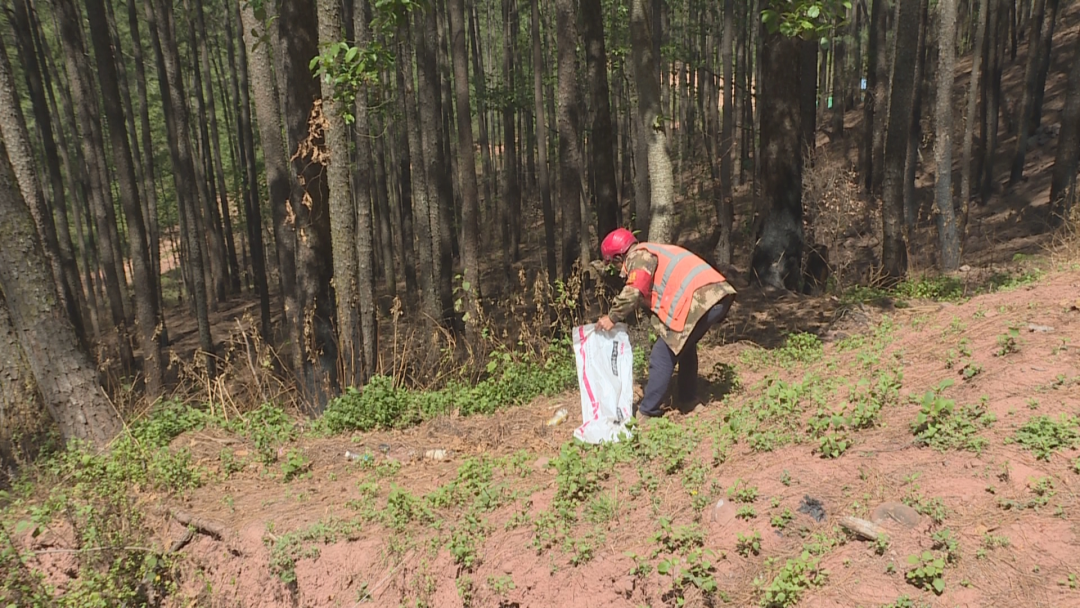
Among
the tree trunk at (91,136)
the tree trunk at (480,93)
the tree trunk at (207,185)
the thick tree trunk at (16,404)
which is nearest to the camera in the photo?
the thick tree trunk at (16,404)

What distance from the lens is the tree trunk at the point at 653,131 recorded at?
6.45 meters

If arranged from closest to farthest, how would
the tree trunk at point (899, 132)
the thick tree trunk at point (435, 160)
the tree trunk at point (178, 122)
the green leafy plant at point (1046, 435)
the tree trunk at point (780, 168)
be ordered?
the green leafy plant at point (1046, 435)
the tree trunk at point (780, 168)
the tree trunk at point (899, 132)
the thick tree trunk at point (435, 160)
the tree trunk at point (178, 122)

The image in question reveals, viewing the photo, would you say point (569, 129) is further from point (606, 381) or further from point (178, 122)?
point (178, 122)

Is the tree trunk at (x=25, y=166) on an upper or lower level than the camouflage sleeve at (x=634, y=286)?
upper

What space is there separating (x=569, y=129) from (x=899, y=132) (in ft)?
15.3

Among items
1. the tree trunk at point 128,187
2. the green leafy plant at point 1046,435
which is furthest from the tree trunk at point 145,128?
the green leafy plant at point 1046,435

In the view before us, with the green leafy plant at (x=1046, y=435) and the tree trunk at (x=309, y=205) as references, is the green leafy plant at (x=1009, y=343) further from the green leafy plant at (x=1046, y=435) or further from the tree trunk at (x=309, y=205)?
the tree trunk at (x=309, y=205)

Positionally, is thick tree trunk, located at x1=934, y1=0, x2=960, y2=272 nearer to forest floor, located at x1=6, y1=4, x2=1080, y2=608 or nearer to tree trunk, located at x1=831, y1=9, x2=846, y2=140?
forest floor, located at x1=6, y1=4, x2=1080, y2=608

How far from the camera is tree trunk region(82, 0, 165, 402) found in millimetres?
9555

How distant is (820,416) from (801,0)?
2.61 meters

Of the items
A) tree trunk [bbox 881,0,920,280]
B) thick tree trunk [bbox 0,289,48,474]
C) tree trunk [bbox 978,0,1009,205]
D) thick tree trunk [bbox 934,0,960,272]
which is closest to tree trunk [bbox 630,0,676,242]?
tree trunk [bbox 881,0,920,280]

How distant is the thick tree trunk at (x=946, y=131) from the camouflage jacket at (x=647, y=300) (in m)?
6.62

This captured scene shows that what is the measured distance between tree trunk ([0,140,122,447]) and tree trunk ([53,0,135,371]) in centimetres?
577

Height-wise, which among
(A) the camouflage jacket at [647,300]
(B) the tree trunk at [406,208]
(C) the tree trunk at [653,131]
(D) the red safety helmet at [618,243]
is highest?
(C) the tree trunk at [653,131]
